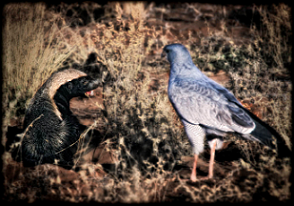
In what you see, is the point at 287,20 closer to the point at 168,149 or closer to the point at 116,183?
the point at 168,149

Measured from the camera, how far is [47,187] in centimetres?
306

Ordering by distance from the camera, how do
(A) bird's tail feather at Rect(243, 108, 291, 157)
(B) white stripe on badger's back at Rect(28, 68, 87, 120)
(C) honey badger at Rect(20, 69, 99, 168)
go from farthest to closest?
(B) white stripe on badger's back at Rect(28, 68, 87, 120)
(C) honey badger at Rect(20, 69, 99, 168)
(A) bird's tail feather at Rect(243, 108, 291, 157)

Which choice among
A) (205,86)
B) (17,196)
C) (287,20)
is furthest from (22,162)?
(287,20)

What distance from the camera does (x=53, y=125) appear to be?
349 centimetres

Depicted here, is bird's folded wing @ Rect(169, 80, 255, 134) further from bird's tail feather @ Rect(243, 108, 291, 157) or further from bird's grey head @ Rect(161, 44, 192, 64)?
bird's grey head @ Rect(161, 44, 192, 64)

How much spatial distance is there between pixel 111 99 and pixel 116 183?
1.32 m

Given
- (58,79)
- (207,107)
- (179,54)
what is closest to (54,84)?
(58,79)

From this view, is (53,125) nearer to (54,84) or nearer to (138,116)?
(54,84)

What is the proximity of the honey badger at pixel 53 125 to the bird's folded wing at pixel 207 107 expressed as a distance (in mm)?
1278

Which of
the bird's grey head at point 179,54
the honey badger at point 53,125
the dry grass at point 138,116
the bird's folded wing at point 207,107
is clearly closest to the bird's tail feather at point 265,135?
the bird's folded wing at point 207,107

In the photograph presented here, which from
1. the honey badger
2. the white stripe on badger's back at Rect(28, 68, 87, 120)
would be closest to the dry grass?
the honey badger

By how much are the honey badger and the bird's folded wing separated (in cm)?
128

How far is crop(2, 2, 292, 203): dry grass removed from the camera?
9.68ft

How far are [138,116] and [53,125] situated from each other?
98 cm
